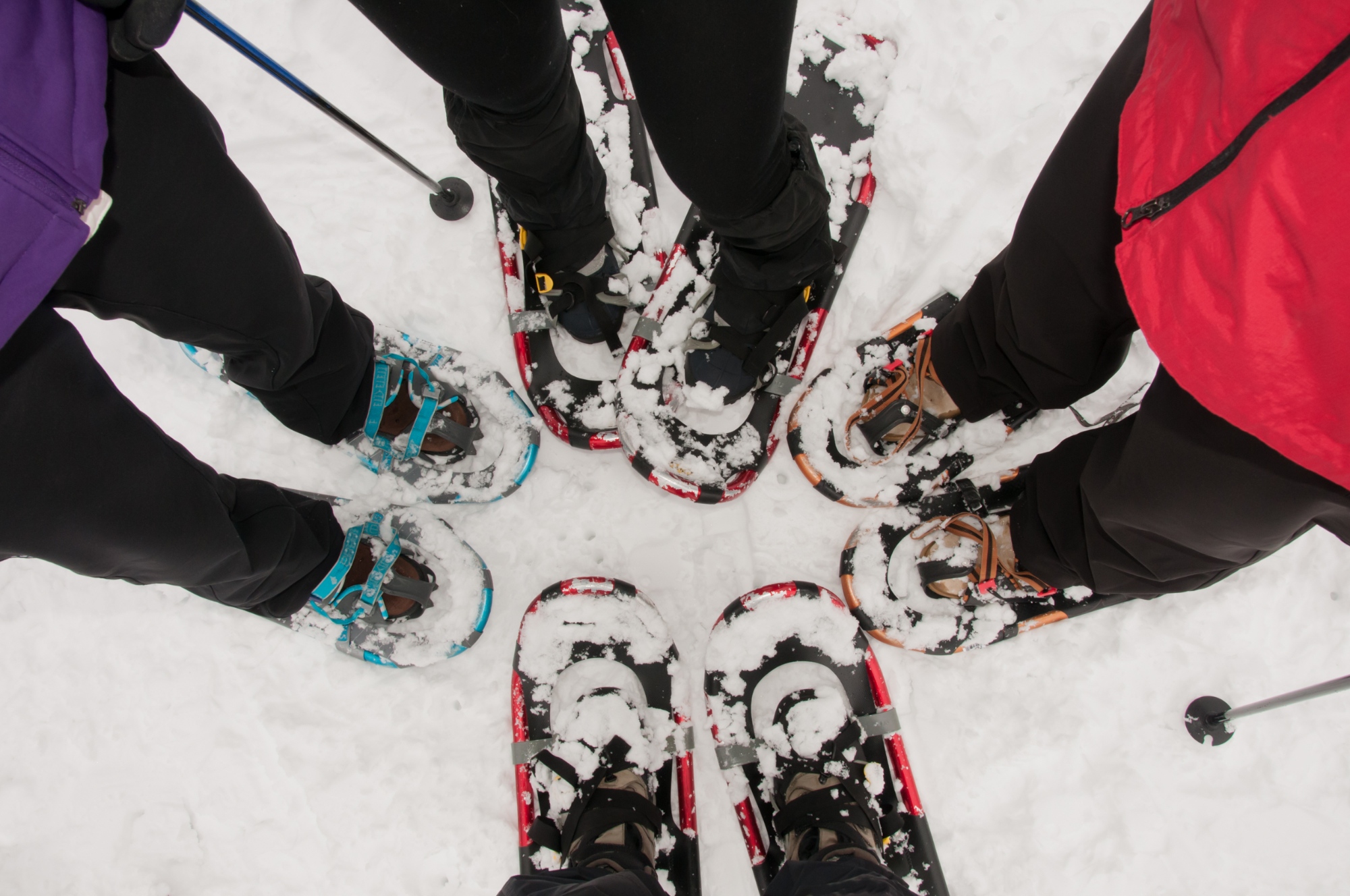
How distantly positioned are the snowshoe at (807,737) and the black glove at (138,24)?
138 centimetres

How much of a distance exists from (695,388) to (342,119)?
3.25ft

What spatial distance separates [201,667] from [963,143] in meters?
2.37

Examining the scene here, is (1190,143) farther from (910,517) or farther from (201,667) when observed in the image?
(201,667)

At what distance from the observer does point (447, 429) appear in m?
1.55

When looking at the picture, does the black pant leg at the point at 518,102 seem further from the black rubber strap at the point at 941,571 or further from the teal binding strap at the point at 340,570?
the black rubber strap at the point at 941,571

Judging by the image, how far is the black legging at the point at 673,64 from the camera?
0.77 meters

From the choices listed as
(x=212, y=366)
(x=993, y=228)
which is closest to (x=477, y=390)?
(x=212, y=366)

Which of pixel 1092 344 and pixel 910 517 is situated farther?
pixel 910 517

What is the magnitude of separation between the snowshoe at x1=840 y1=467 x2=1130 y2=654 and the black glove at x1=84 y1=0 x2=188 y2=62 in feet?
4.88

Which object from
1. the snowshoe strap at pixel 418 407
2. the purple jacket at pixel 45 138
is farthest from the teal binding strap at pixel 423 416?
the purple jacket at pixel 45 138

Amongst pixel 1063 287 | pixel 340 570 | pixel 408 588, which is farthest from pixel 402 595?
pixel 1063 287

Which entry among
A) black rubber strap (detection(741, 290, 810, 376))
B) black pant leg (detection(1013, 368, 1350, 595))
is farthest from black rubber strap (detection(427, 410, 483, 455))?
black pant leg (detection(1013, 368, 1350, 595))

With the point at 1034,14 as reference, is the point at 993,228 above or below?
below

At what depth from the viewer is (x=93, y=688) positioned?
5.51ft
